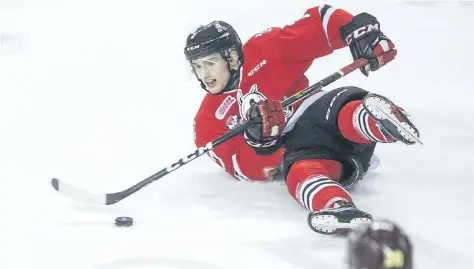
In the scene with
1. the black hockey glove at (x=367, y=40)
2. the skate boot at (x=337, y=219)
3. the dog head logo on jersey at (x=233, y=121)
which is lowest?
the skate boot at (x=337, y=219)

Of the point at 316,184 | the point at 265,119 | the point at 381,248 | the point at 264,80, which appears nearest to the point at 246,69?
the point at 264,80

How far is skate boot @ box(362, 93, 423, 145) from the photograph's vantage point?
1.69m

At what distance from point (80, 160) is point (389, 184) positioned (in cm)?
97

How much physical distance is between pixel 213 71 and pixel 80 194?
0.48m

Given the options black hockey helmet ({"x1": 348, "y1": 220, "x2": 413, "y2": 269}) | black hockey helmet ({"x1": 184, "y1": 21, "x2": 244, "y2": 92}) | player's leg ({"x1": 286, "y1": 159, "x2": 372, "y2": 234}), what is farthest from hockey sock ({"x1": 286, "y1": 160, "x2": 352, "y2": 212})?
black hockey helmet ({"x1": 348, "y1": 220, "x2": 413, "y2": 269})

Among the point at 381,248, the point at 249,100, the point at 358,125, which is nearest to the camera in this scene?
the point at 381,248

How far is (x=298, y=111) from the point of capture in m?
2.05

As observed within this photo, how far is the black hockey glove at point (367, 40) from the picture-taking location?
205 centimetres

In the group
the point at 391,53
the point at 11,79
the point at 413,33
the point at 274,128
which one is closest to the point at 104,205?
the point at 274,128

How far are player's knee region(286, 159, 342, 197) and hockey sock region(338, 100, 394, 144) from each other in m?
0.09

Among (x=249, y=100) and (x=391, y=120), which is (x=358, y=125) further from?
(x=249, y=100)

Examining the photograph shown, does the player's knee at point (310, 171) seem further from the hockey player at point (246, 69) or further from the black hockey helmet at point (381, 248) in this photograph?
the black hockey helmet at point (381, 248)

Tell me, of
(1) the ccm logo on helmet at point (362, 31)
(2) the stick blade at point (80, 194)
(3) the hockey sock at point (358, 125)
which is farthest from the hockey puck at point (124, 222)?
(1) the ccm logo on helmet at point (362, 31)

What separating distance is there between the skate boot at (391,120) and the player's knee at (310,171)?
19cm
